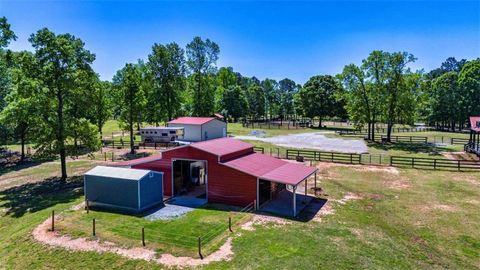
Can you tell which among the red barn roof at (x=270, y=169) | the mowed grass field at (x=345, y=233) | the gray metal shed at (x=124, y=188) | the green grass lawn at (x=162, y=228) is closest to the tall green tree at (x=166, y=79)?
the mowed grass field at (x=345, y=233)

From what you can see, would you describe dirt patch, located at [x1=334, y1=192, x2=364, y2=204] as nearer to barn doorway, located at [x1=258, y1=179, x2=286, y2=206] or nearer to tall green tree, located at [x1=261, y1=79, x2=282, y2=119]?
barn doorway, located at [x1=258, y1=179, x2=286, y2=206]

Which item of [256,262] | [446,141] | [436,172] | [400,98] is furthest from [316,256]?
[446,141]

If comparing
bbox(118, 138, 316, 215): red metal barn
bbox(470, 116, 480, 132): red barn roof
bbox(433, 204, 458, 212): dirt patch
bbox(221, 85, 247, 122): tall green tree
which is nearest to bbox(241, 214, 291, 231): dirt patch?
bbox(118, 138, 316, 215): red metal barn

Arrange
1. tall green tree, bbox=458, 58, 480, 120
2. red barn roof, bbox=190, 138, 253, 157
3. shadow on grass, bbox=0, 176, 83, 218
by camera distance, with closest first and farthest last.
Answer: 1. shadow on grass, bbox=0, 176, 83, 218
2. red barn roof, bbox=190, 138, 253, 157
3. tall green tree, bbox=458, 58, 480, 120

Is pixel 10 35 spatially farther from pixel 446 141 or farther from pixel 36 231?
pixel 446 141

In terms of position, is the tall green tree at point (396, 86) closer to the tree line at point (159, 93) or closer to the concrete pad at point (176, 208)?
the tree line at point (159, 93)

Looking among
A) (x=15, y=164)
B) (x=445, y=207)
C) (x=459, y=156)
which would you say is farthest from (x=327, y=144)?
(x=15, y=164)
